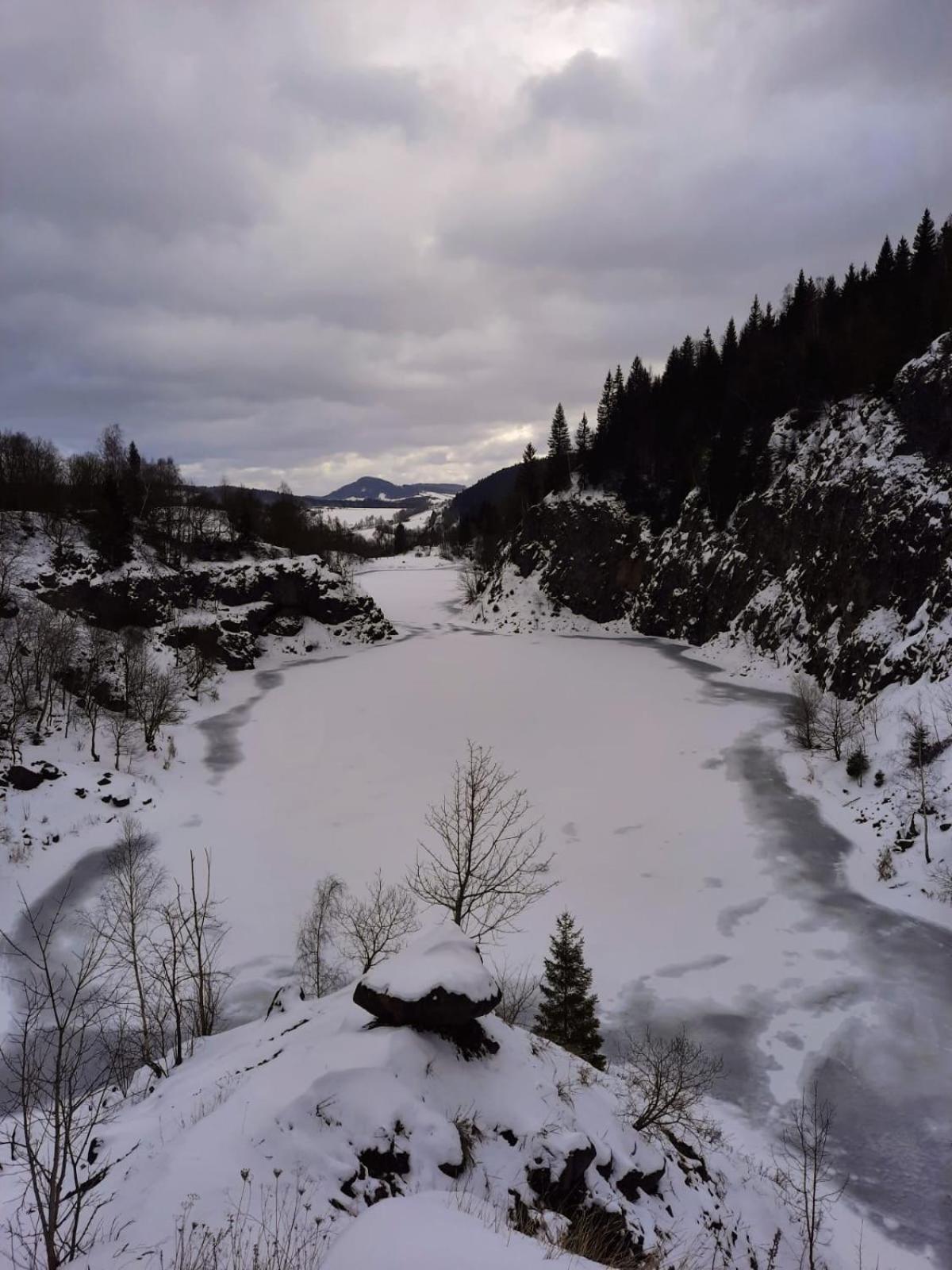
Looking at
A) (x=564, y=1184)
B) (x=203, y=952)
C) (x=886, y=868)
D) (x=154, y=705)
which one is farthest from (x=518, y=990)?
(x=154, y=705)

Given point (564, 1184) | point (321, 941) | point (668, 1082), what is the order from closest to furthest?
point (564, 1184), point (668, 1082), point (321, 941)

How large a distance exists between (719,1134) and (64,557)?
210 feet

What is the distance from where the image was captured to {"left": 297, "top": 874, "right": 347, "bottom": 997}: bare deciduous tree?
19766 mm

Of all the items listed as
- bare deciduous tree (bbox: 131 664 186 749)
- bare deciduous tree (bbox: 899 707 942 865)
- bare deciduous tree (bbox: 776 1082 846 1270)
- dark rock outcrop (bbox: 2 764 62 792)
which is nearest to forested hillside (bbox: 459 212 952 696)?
bare deciduous tree (bbox: 899 707 942 865)

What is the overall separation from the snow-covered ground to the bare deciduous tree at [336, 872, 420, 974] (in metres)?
1.67

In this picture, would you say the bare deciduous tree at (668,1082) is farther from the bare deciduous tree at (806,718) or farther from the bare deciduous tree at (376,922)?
the bare deciduous tree at (806,718)

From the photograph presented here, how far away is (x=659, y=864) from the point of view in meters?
25.6

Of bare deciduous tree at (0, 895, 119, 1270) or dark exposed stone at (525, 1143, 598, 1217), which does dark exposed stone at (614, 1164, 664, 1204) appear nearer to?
dark exposed stone at (525, 1143, 598, 1217)

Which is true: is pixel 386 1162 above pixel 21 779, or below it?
above

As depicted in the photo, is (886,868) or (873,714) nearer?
(886,868)

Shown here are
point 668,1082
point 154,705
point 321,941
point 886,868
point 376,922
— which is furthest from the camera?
point 154,705

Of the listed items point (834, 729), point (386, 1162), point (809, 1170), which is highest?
point (386, 1162)

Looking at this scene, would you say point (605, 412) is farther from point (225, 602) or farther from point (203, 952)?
point (203, 952)

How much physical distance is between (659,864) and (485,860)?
7158 millimetres
